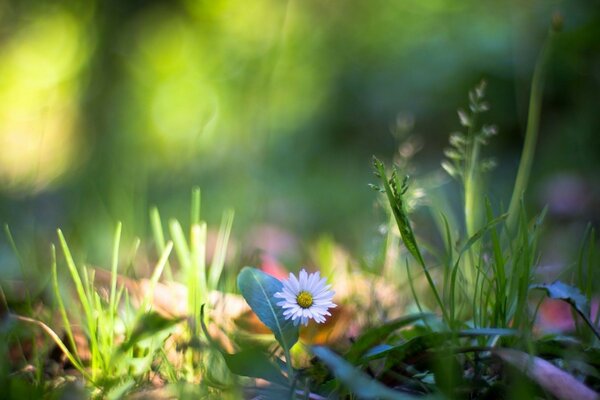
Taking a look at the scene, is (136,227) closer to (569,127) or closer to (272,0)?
(569,127)

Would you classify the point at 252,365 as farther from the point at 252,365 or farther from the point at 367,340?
the point at 367,340

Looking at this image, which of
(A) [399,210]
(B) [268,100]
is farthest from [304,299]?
(B) [268,100]

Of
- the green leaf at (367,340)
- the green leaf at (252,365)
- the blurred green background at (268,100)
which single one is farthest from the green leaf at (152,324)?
the blurred green background at (268,100)

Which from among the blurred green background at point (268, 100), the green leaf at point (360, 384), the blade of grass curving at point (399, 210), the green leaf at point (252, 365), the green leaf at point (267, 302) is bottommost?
the green leaf at point (252, 365)

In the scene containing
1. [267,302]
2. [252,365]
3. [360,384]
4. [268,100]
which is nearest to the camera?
[360,384]

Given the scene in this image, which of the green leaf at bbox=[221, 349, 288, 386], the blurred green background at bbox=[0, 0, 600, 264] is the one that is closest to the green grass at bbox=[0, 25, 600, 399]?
the green leaf at bbox=[221, 349, 288, 386]

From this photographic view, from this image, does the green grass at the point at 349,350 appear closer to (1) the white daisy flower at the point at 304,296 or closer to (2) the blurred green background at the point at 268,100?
(1) the white daisy flower at the point at 304,296
